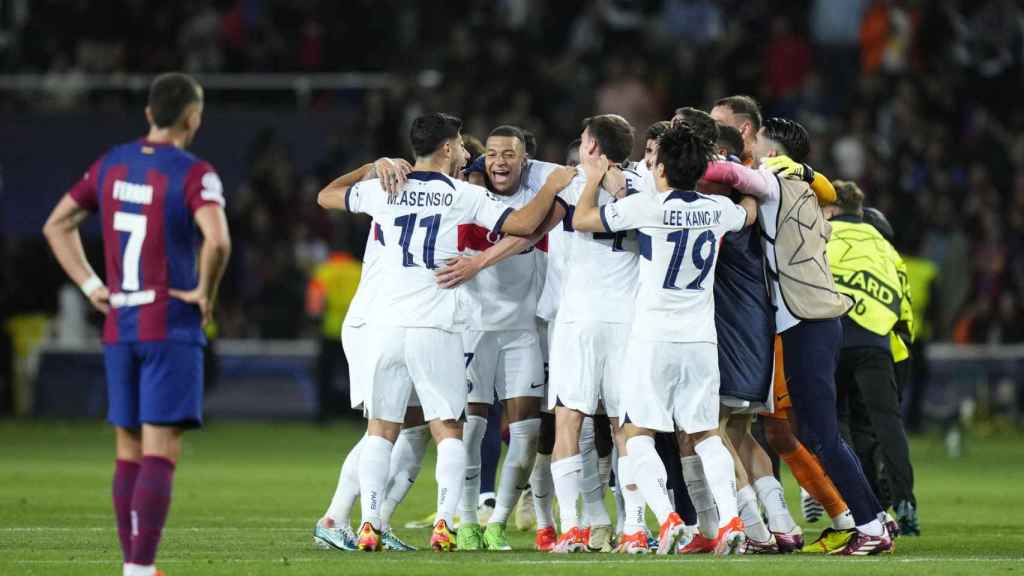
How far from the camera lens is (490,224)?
416 inches

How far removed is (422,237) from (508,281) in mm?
1114

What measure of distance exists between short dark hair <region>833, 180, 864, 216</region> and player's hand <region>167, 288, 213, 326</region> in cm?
554

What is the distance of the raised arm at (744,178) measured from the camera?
10336 mm

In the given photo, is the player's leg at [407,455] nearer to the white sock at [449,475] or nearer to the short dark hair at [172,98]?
the white sock at [449,475]

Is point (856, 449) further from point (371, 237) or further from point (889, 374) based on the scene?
point (371, 237)

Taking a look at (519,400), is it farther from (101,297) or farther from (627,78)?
(627,78)

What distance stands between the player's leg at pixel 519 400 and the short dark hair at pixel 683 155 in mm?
1694

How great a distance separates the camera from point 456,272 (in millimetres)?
10539

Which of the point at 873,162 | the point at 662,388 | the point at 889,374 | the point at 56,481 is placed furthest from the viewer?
the point at 873,162

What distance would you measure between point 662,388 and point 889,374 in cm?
294

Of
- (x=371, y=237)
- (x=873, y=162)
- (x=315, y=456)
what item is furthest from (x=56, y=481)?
(x=873, y=162)

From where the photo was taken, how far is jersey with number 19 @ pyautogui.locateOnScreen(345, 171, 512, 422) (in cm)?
1045

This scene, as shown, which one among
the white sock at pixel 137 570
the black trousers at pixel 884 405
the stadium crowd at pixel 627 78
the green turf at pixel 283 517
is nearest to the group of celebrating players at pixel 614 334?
the green turf at pixel 283 517

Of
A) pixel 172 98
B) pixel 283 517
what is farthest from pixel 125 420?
pixel 283 517
